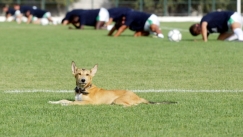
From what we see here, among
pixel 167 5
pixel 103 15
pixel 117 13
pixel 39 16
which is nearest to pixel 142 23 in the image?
pixel 117 13

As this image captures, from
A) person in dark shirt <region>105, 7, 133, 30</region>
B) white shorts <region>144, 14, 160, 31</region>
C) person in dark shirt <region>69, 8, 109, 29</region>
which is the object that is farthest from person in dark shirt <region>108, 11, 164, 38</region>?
person in dark shirt <region>69, 8, 109, 29</region>

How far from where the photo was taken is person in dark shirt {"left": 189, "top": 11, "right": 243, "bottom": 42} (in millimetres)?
25500

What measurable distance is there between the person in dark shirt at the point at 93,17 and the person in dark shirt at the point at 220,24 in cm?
1182

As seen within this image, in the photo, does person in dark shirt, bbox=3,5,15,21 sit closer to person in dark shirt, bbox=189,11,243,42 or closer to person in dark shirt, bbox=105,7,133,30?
person in dark shirt, bbox=105,7,133,30

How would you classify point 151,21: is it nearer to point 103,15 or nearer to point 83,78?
point 103,15

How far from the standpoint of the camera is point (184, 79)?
47.8 ft

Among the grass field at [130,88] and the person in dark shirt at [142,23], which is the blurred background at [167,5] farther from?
the grass field at [130,88]

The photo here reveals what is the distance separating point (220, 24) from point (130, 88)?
44.7 feet

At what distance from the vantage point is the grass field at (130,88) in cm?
865

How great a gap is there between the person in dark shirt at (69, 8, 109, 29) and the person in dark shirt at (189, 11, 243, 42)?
11.8 metres

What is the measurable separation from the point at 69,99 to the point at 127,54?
10225mm

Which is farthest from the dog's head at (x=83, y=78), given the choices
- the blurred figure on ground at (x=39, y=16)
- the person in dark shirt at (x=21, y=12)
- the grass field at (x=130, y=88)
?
the person in dark shirt at (x=21, y=12)

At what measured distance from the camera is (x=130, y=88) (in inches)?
512

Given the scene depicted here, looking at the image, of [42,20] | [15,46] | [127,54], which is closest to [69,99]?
[127,54]
